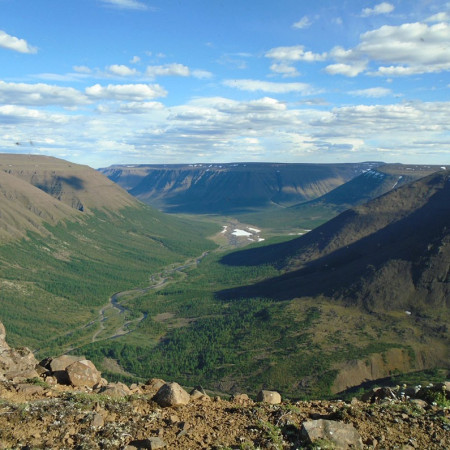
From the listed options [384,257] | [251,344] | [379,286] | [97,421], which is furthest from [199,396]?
[384,257]

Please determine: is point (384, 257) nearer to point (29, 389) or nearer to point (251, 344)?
point (251, 344)

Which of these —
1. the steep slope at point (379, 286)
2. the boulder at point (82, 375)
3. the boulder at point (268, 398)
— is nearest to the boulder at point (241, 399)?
the boulder at point (268, 398)

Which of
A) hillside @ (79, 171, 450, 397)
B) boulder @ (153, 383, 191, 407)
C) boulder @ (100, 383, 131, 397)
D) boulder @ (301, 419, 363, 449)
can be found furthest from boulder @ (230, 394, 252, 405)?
hillside @ (79, 171, 450, 397)

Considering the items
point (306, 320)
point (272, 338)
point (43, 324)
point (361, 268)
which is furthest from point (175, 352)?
point (361, 268)

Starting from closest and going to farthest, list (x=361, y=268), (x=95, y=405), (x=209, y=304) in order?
(x=95, y=405), (x=361, y=268), (x=209, y=304)

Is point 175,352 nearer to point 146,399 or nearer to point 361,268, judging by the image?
point 361,268
